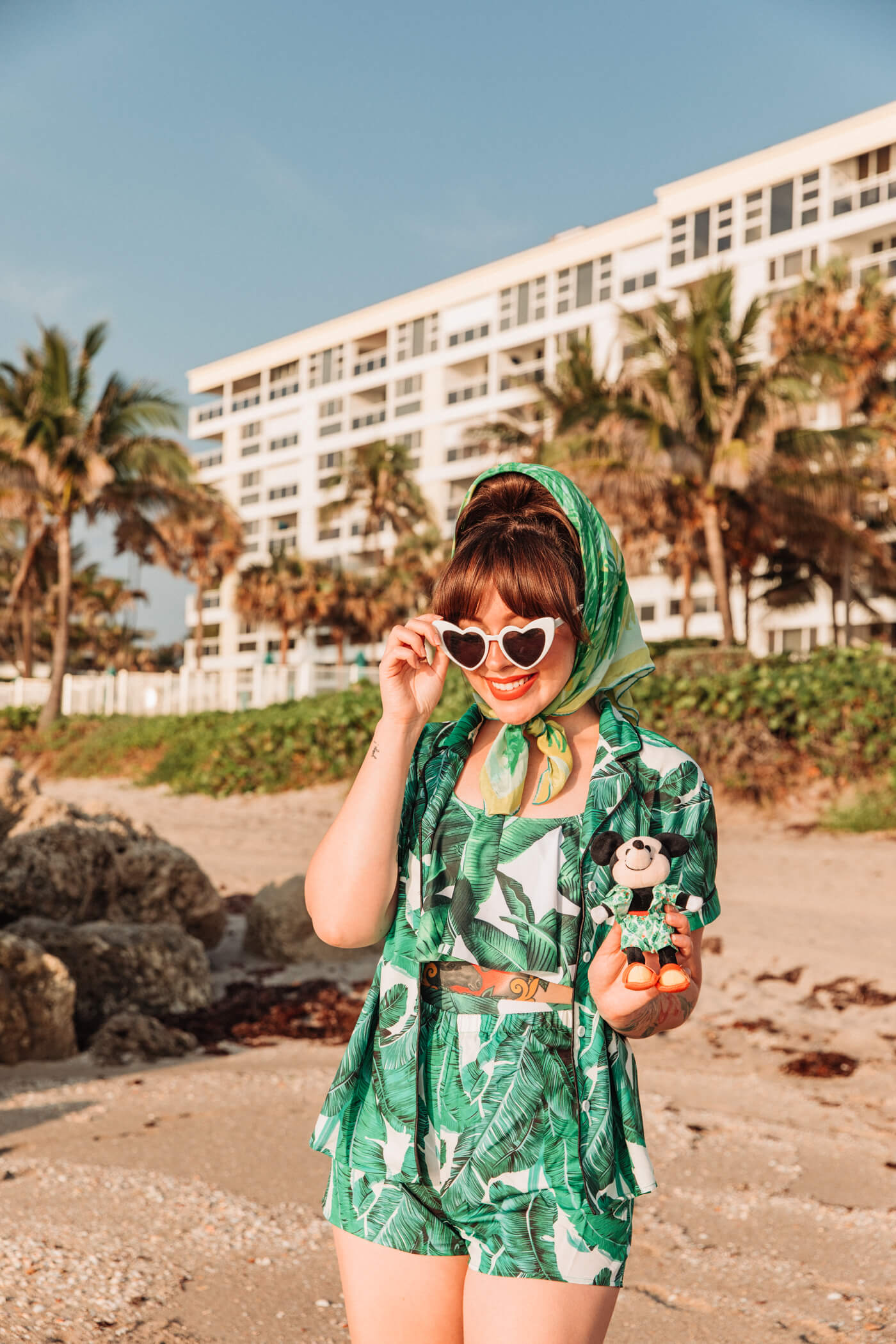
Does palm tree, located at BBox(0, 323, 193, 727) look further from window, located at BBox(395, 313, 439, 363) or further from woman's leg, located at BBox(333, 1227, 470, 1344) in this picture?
window, located at BBox(395, 313, 439, 363)

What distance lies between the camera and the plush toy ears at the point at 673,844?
148 centimetres

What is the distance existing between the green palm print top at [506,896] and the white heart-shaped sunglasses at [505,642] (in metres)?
0.24

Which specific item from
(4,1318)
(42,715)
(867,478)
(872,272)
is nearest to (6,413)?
(42,715)

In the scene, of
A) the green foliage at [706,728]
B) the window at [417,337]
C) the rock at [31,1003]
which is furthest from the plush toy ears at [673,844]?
the window at [417,337]

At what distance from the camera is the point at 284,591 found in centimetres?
4459

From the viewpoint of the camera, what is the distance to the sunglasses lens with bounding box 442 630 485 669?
1.59 meters

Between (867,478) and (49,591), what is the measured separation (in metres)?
32.0

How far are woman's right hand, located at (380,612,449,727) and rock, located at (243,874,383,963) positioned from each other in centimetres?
591

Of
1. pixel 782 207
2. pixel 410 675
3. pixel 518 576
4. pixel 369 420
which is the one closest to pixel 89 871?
pixel 410 675

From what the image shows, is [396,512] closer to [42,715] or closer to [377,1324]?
[42,715]

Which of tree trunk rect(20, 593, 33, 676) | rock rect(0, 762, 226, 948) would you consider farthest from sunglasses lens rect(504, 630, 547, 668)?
tree trunk rect(20, 593, 33, 676)

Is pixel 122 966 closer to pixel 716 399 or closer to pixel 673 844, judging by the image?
pixel 673 844

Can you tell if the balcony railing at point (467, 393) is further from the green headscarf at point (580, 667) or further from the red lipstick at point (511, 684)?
the red lipstick at point (511, 684)

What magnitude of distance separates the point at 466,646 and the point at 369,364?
2256 inches
